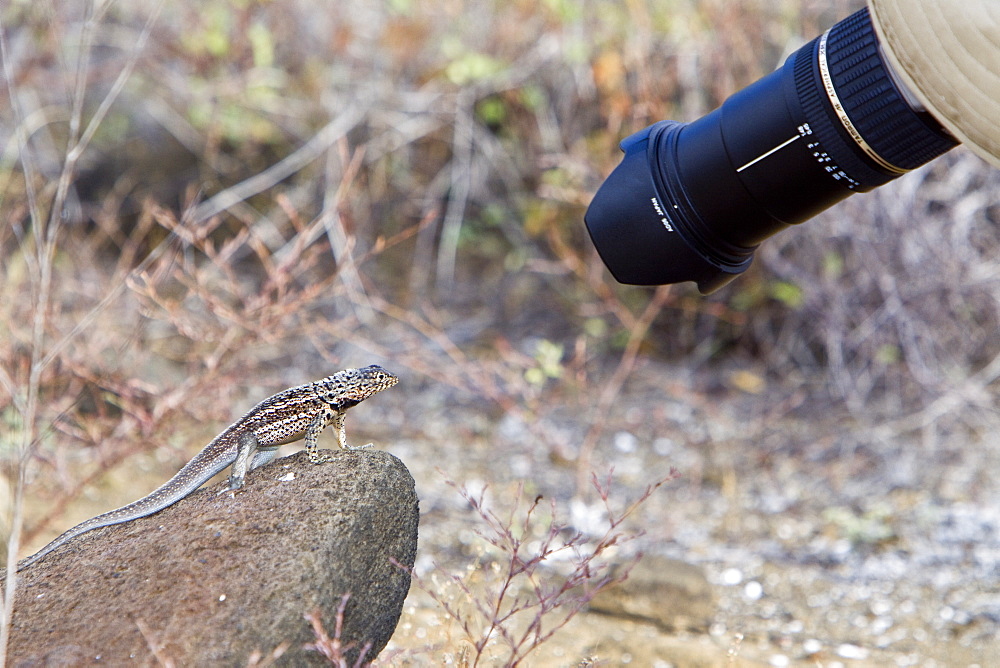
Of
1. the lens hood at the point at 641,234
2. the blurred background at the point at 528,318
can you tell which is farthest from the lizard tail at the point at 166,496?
the lens hood at the point at 641,234

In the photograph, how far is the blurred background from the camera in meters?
3.69

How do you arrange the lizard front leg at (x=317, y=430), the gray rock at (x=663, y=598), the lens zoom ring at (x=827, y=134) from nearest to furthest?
the lens zoom ring at (x=827, y=134) → the lizard front leg at (x=317, y=430) → the gray rock at (x=663, y=598)

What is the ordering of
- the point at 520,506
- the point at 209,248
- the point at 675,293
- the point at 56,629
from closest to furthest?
the point at 56,629 < the point at 209,248 < the point at 520,506 < the point at 675,293

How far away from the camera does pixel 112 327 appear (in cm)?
478

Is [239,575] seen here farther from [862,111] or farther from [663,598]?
[663,598]

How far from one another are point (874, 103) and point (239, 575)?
169 centimetres

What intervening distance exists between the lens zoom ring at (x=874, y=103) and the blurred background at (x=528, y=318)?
189 cm

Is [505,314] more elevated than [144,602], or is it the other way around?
[144,602]

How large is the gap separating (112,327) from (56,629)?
2932 millimetres

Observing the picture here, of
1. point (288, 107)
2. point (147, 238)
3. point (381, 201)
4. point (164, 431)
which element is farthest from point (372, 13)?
point (164, 431)

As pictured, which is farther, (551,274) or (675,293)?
(551,274)

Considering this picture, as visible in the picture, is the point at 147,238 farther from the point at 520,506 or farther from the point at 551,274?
the point at 520,506

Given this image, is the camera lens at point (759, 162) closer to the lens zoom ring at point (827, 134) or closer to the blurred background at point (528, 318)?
the lens zoom ring at point (827, 134)

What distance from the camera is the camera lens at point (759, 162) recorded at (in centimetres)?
193
